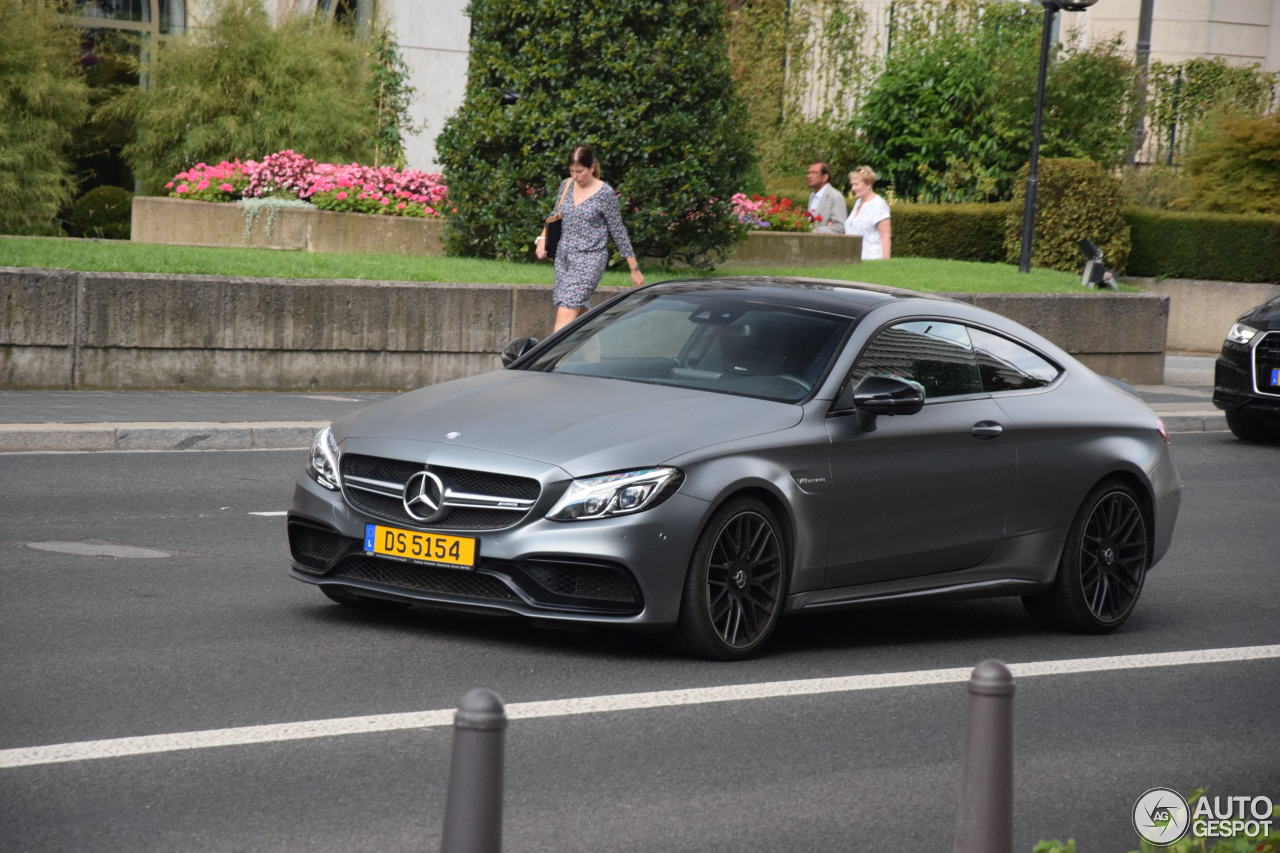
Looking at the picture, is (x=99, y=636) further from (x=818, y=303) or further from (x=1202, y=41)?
(x=1202, y=41)

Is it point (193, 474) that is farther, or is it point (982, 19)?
point (982, 19)

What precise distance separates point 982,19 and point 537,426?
31488 mm

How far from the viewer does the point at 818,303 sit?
852 centimetres

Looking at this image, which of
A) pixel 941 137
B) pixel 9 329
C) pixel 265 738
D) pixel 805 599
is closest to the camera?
pixel 265 738

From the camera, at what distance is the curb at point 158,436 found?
13031 millimetres

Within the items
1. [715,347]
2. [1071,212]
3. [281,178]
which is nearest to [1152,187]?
[1071,212]

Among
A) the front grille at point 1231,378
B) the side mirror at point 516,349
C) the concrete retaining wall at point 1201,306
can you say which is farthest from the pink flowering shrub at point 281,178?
the side mirror at point 516,349

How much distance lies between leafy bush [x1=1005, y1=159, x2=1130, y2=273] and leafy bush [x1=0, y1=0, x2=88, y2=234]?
13763mm

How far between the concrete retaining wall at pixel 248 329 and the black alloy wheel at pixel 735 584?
9.42 meters

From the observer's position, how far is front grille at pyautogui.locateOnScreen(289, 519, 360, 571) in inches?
296

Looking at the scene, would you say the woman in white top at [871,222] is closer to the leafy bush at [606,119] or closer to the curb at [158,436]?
the leafy bush at [606,119]

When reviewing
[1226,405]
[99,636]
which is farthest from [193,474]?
[1226,405]

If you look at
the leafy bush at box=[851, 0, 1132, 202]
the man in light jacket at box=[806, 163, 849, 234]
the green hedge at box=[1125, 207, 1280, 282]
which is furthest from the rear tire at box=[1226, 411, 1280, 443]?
the leafy bush at box=[851, 0, 1132, 202]

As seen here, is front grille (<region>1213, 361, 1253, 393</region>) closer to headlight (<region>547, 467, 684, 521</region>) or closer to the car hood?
the car hood
